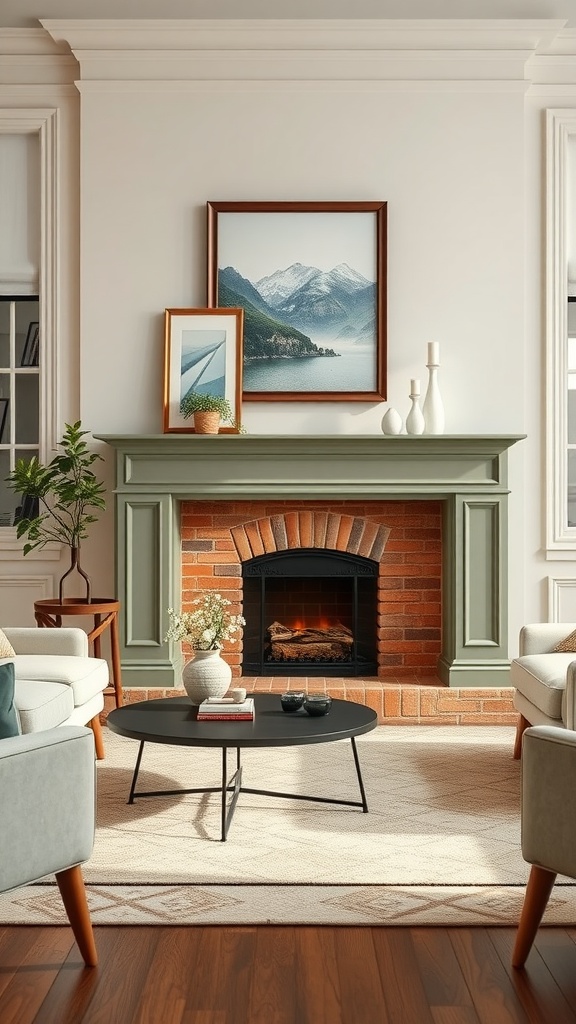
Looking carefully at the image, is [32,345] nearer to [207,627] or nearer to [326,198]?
[326,198]

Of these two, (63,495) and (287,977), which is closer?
(287,977)

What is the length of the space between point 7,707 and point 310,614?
11.1 ft

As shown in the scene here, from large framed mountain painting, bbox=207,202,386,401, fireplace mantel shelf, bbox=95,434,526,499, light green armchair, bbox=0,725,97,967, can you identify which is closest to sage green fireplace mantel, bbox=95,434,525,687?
fireplace mantel shelf, bbox=95,434,526,499

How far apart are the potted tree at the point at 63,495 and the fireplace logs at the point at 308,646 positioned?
1.11 m

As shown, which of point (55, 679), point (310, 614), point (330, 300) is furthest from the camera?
Answer: point (310, 614)

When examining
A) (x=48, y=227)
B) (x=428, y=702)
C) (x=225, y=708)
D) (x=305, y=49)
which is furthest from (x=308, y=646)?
(x=305, y=49)

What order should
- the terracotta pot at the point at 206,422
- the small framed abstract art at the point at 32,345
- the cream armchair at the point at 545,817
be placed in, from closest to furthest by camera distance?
the cream armchair at the point at 545,817 < the terracotta pot at the point at 206,422 < the small framed abstract art at the point at 32,345

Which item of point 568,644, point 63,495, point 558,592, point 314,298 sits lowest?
point 568,644

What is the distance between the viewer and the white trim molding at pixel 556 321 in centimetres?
554

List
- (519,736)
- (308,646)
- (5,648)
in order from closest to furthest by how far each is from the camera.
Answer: (5,648) → (519,736) → (308,646)

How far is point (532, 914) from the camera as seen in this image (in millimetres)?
2418

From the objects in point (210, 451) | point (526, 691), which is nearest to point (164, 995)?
point (526, 691)

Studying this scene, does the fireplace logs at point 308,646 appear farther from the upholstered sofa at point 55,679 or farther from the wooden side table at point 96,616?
the upholstered sofa at point 55,679

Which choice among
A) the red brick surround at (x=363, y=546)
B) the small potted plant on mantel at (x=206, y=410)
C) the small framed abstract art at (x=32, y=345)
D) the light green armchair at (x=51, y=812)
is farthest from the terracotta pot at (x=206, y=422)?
the light green armchair at (x=51, y=812)
